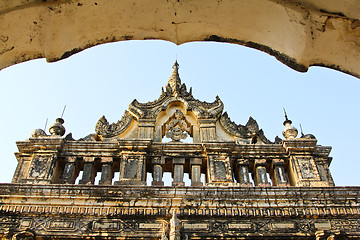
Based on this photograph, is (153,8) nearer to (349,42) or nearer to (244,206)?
(349,42)

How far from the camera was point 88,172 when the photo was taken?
870 cm

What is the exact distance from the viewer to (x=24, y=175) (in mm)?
8703

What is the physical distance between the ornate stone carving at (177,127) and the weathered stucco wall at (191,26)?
270 inches

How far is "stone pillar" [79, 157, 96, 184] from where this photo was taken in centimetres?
851

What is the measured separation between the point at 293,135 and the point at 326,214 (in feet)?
7.10

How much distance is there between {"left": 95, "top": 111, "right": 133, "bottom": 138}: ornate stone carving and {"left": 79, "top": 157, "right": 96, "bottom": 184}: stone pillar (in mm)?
834

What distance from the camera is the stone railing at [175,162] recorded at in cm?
856

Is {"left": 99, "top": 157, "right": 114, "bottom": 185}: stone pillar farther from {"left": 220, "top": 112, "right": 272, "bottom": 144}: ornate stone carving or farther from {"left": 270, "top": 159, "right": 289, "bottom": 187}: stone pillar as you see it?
{"left": 270, "top": 159, "right": 289, "bottom": 187}: stone pillar

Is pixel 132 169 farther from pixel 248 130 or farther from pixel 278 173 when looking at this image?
pixel 278 173

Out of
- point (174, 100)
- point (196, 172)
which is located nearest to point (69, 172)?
point (196, 172)

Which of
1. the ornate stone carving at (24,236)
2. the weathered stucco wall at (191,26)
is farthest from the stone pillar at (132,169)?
the weathered stucco wall at (191,26)

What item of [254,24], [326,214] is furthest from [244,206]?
[254,24]

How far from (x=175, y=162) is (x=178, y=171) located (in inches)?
8.8

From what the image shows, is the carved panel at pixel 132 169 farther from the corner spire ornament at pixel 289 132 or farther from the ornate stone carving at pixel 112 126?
the corner spire ornament at pixel 289 132
